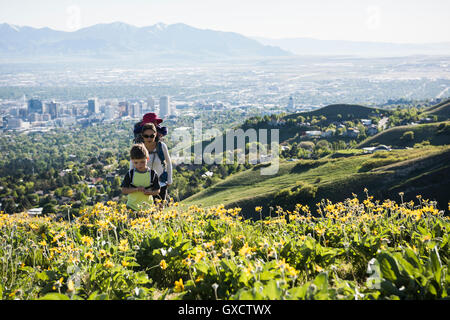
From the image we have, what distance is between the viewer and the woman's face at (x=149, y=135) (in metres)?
6.62

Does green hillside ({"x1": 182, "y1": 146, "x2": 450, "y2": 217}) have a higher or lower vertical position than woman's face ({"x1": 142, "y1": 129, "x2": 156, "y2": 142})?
lower

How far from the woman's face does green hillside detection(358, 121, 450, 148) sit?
68517mm

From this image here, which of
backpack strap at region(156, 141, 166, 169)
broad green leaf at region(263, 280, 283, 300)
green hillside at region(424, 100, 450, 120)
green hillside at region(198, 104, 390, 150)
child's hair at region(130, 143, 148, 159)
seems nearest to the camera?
broad green leaf at region(263, 280, 283, 300)

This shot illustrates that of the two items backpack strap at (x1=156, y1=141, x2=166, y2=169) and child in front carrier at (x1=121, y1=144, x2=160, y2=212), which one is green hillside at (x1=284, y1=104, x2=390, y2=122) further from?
child in front carrier at (x1=121, y1=144, x2=160, y2=212)

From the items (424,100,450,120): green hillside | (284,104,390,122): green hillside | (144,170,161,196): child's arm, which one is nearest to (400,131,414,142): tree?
(424,100,450,120): green hillside

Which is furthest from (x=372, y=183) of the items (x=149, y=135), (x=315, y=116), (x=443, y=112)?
(x=315, y=116)

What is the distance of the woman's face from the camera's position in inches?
261

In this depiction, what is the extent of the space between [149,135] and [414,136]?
74.1 meters

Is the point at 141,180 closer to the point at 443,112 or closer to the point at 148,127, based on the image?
the point at 148,127

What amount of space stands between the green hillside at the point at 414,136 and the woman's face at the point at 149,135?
68.5 m

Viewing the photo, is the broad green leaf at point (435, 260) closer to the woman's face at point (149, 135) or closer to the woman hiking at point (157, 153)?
the woman hiking at point (157, 153)

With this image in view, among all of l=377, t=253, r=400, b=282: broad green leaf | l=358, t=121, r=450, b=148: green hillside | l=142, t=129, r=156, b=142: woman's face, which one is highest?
l=142, t=129, r=156, b=142: woman's face
